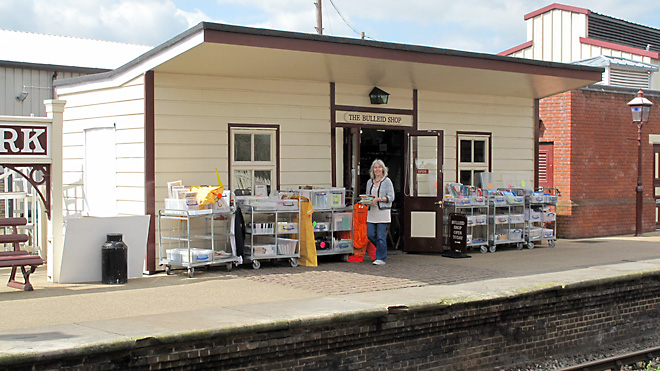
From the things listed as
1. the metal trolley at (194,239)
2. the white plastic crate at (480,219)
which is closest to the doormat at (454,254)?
the white plastic crate at (480,219)

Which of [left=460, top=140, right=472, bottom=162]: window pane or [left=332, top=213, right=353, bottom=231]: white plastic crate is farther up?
[left=460, top=140, right=472, bottom=162]: window pane

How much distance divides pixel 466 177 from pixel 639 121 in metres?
5.12

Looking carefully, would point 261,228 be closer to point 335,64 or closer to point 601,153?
point 335,64

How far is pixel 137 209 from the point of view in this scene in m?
10.4

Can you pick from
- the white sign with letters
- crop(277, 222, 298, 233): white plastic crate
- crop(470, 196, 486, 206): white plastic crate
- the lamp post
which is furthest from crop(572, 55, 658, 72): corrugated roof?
crop(277, 222, 298, 233): white plastic crate

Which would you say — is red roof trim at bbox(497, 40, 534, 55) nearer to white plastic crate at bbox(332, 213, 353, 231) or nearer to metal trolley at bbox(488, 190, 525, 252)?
metal trolley at bbox(488, 190, 525, 252)

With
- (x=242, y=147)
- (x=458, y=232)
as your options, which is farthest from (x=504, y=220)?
(x=242, y=147)

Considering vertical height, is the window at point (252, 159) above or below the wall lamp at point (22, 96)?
below

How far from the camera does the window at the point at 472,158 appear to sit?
1359 cm

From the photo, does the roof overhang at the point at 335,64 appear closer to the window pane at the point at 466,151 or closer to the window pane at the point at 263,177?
the window pane at the point at 466,151

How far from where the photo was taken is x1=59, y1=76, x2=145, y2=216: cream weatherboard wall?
405 inches

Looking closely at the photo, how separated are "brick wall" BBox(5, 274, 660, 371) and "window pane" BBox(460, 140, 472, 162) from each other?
4.43m

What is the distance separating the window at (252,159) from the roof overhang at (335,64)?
35.0 inches

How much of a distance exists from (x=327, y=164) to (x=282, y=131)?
40.3 inches
